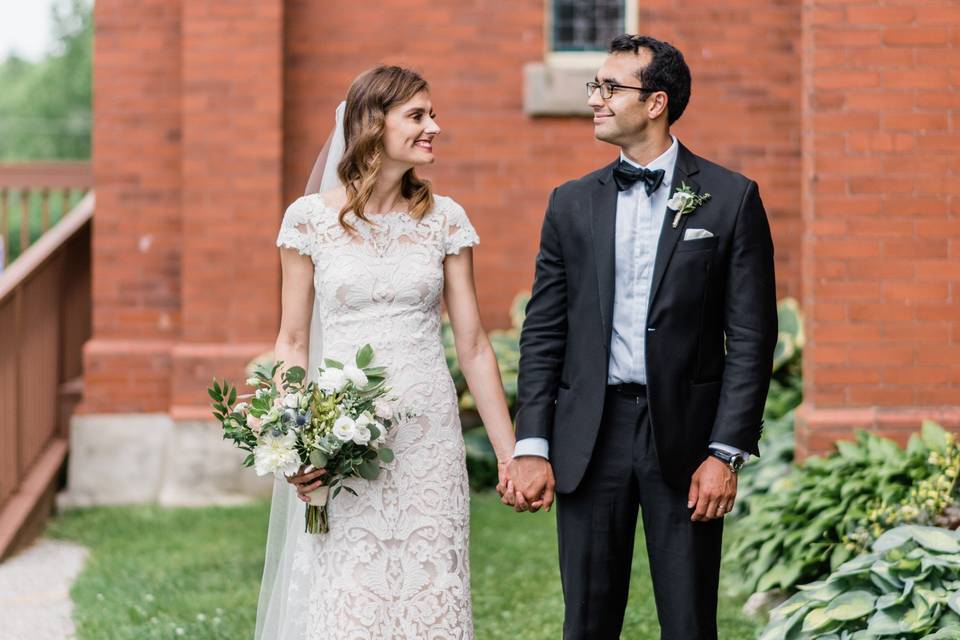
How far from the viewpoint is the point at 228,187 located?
871 cm

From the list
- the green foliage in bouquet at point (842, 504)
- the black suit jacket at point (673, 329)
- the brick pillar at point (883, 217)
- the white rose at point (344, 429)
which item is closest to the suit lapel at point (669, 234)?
the black suit jacket at point (673, 329)

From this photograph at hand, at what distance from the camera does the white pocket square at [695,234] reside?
3.68m

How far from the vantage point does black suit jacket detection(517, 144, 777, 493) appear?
12.0ft

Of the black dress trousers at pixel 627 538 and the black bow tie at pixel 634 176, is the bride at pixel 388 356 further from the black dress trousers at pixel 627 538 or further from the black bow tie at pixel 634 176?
the black bow tie at pixel 634 176

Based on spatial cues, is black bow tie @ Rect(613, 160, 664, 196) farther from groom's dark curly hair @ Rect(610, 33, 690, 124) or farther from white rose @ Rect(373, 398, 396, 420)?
white rose @ Rect(373, 398, 396, 420)

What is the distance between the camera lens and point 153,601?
622 centimetres

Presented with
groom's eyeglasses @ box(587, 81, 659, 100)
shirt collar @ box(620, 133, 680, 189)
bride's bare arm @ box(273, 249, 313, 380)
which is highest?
groom's eyeglasses @ box(587, 81, 659, 100)

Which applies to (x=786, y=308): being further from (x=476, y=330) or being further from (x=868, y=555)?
(x=476, y=330)

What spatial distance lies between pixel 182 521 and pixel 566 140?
355 centimetres

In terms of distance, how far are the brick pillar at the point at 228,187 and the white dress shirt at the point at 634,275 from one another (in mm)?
5222

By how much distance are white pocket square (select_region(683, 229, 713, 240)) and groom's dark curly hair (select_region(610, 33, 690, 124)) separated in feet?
1.14

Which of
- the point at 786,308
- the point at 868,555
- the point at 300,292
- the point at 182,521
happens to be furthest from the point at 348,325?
the point at 786,308

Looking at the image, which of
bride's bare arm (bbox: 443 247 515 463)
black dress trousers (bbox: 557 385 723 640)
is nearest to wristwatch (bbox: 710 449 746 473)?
black dress trousers (bbox: 557 385 723 640)

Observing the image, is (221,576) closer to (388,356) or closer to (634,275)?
(388,356)
